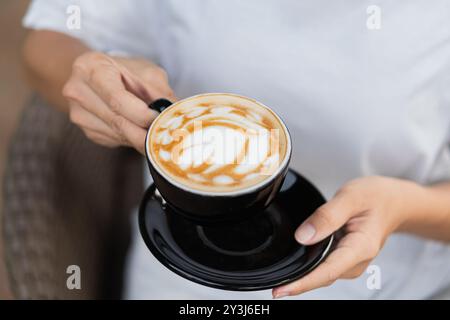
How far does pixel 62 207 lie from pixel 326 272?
380 millimetres

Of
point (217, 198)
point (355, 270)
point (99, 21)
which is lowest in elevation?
point (355, 270)

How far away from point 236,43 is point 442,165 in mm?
349

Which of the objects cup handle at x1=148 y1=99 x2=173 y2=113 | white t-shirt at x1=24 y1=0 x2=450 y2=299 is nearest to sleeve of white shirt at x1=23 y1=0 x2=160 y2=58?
white t-shirt at x1=24 y1=0 x2=450 y2=299

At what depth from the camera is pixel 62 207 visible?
29.5 inches

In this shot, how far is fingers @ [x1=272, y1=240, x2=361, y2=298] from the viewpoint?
54 cm

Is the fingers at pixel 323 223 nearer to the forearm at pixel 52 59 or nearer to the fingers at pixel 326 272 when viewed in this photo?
the fingers at pixel 326 272

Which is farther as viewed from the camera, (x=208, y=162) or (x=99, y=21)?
(x=99, y=21)

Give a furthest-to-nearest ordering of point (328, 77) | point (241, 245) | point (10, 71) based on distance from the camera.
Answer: point (10, 71)
point (328, 77)
point (241, 245)

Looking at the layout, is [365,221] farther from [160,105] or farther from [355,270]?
[160,105]

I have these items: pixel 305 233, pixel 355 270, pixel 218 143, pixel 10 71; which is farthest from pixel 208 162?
pixel 10 71

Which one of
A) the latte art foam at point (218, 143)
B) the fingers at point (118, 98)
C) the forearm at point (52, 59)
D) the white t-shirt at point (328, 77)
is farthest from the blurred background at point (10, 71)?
the latte art foam at point (218, 143)

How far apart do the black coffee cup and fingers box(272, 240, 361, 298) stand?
0.27 ft

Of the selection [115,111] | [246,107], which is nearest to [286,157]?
[246,107]

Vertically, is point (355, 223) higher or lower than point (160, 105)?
lower
